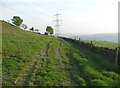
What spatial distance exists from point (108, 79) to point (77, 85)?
Result: 297cm


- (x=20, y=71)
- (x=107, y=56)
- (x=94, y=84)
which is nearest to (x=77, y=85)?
(x=94, y=84)

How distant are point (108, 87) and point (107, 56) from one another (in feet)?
45.0

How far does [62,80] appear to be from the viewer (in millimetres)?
20000

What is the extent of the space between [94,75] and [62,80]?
2.97 m

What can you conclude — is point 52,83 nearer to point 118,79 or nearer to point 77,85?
point 77,85

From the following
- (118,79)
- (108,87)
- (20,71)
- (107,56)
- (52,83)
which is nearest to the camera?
(108,87)

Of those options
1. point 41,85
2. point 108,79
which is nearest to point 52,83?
point 41,85

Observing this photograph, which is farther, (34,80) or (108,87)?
(34,80)

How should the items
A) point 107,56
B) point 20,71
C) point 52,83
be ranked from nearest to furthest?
point 52,83
point 20,71
point 107,56

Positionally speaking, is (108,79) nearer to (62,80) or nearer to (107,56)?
(62,80)

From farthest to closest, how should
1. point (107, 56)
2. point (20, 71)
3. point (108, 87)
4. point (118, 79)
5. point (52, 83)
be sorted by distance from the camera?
point (107, 56)
point (20, 71)
point (118, 79)
point (52, 83)
point (108, 87)

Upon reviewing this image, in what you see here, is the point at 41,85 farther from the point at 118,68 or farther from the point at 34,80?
the point at 118,68

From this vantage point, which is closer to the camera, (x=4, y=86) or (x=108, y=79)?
(x=4, y=86)

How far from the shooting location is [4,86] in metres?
17.9
